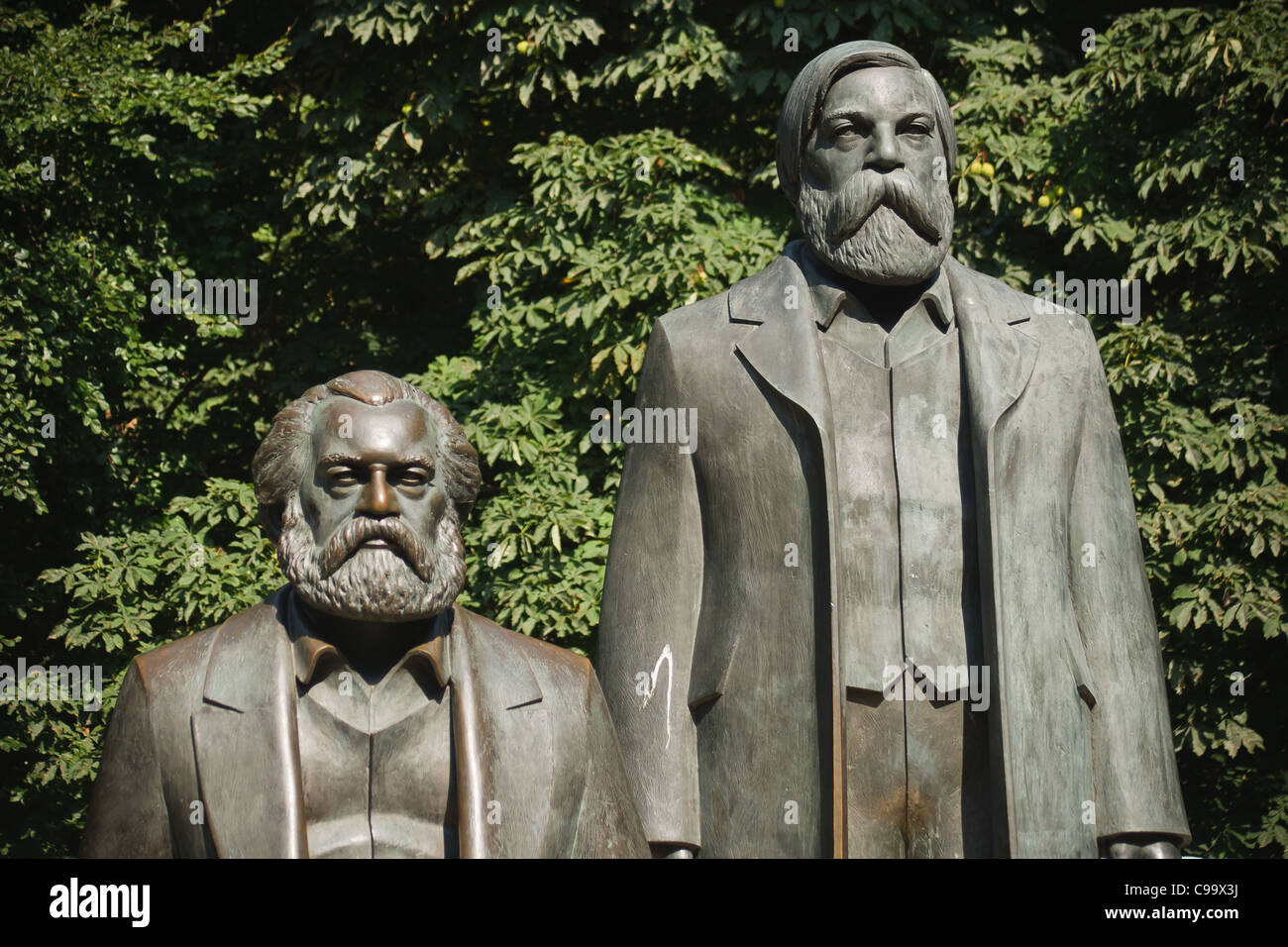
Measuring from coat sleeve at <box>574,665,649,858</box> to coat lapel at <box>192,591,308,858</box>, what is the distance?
0.63 meters

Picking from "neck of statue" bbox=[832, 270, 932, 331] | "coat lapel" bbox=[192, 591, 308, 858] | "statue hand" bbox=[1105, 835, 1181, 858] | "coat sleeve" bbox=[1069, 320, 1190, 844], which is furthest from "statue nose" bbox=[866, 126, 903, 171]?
"coat lapel" bbox=[192, 591, 308, 858]

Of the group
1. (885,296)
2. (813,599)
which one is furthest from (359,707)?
(885,296)

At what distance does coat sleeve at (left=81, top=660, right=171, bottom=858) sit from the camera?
4.12 metres

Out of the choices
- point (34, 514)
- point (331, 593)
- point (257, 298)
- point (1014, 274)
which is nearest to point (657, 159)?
point (1014, 274)

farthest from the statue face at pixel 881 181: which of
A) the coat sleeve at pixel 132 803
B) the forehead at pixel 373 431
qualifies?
the coat sleeve at pixel 132 803

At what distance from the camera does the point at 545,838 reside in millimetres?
4137

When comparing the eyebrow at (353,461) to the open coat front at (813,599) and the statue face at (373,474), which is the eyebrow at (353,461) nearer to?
the statue face at (373,474)

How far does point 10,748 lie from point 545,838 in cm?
618

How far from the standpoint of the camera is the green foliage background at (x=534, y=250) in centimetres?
943

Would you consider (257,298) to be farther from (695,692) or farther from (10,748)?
(695,692)

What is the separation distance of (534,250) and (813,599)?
5812mm

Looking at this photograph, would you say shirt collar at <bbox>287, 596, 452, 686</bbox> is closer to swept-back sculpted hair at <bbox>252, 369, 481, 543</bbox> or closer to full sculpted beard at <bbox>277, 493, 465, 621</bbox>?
full sculpted beard at <bbox>277, 493, 465, 621</bbox>

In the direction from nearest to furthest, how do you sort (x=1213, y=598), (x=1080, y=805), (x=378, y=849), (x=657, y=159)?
(x=378, y=849)
(x=1080, y=805)
(x=1213, y=598)
(x=657, y=159)

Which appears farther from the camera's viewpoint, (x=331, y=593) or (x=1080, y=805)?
(x=1080, y=805)
